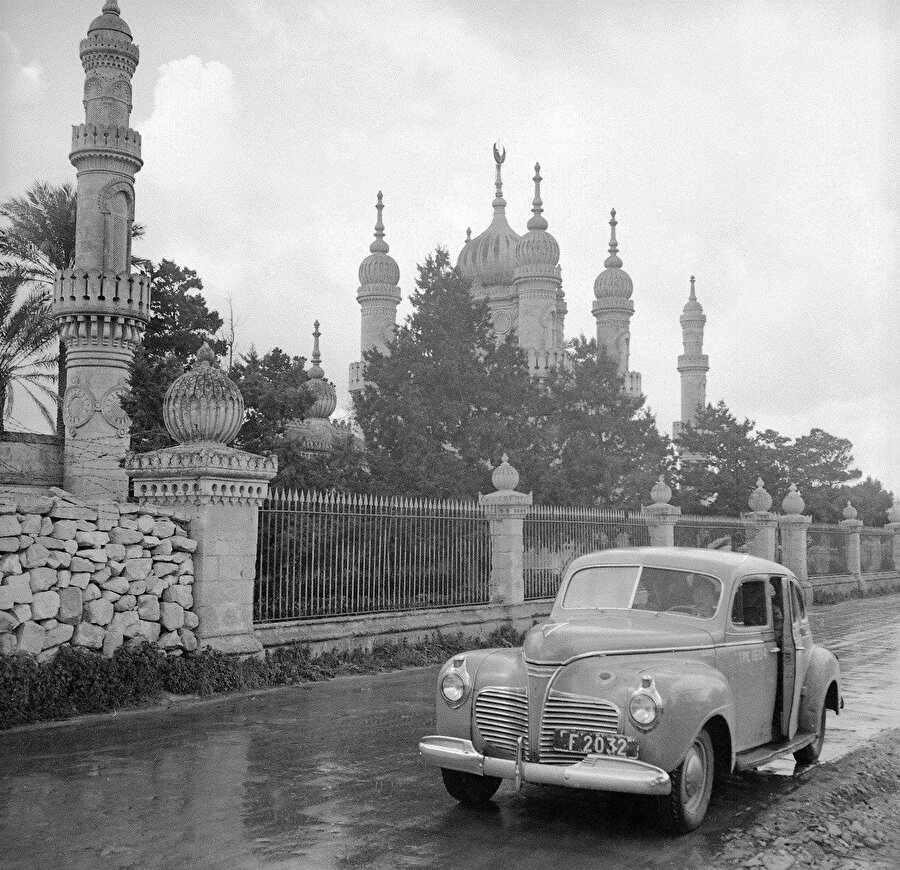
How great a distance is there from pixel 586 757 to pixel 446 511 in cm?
960

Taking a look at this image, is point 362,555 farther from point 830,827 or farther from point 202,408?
point 830,827

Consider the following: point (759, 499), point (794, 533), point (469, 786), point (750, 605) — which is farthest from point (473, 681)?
point (794, 533)

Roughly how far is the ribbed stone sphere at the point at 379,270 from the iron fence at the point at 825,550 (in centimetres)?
2248

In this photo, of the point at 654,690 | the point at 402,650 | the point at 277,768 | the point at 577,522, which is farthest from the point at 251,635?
the point at 577,522

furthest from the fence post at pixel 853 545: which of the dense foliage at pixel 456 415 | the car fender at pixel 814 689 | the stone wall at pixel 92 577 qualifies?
the stone wall at pixel 92 577

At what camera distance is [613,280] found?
147 feet

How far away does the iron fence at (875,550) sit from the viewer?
32.0m

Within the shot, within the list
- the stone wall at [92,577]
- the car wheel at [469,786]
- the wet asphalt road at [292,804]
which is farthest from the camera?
the stone wall at [92,577]

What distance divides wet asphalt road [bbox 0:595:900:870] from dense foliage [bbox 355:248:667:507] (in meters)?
9.22

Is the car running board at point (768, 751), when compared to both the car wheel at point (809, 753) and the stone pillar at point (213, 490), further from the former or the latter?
the stone pillar at point (213, 490)

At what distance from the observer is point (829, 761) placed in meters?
7.72

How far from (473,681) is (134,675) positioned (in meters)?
5.02

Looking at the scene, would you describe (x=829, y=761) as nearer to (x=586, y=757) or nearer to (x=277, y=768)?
(x=586, y=757)

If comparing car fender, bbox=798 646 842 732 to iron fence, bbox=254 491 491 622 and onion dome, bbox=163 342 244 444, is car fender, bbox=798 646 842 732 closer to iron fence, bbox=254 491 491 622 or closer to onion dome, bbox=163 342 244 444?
iron fence, bbox=254 491 491 622
